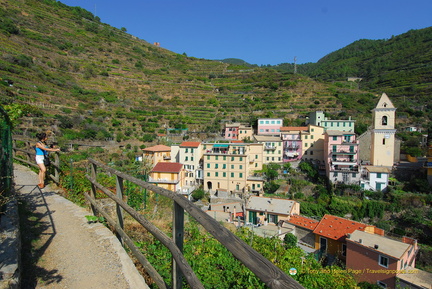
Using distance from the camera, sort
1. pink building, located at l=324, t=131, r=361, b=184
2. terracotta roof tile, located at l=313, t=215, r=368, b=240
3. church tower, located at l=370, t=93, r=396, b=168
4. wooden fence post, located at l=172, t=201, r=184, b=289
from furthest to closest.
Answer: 1. church tower, located at l=370, t=93, r=396, b=168
2. pink building, located at l=324, t=131, r=361, b=184
3. terracotta roof tile, located at l=313, t=215, r=368, b=240
4. wooden fence post, located at l=172, t=201, r=184, b=289

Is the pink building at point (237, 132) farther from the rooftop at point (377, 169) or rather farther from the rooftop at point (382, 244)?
the rooftop at point (382, 244)

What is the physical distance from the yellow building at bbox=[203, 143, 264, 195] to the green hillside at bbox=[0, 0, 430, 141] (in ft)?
40.0

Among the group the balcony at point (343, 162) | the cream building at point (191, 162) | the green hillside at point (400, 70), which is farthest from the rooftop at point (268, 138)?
the green hillside at point (400, 70)

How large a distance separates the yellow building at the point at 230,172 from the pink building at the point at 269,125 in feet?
39.0

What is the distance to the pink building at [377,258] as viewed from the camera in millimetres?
13492

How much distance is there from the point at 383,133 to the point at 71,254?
3626 cm

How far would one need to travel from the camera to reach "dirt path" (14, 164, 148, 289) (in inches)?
101

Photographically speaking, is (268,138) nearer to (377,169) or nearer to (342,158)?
(342,158)

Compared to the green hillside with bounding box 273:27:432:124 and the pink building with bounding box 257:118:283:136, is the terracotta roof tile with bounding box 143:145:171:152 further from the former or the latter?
the green hillside with bounding box 273:27:432:124

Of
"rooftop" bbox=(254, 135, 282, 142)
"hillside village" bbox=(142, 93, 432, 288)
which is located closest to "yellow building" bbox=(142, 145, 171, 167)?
"hillside village" bbox=(142, 93, 432, 288)

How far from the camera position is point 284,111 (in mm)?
48719

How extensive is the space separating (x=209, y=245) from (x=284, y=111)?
156ft

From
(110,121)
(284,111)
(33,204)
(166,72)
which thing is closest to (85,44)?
(166,72)

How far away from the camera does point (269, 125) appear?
42.6 meters
